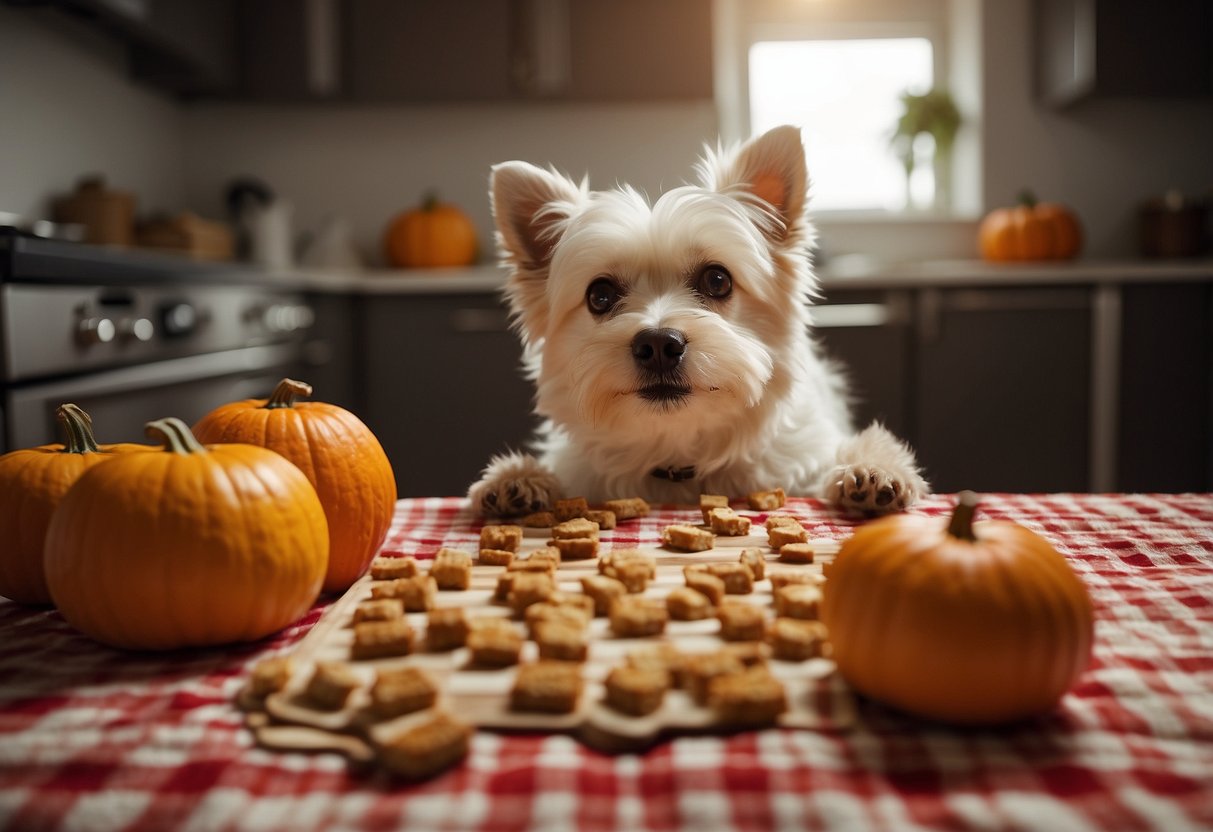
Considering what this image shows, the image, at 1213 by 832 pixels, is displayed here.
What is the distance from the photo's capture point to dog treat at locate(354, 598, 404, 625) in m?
0.90

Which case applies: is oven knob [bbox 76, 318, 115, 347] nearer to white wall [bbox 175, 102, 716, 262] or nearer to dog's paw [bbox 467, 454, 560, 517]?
dog's paw [bbox 467, 454, 560, 517]

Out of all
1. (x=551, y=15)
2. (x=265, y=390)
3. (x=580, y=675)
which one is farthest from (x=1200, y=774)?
(x=551, y=15)

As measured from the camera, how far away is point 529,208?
6.79 ft

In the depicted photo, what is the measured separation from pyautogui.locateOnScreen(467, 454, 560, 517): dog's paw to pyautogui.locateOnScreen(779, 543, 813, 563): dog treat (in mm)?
570

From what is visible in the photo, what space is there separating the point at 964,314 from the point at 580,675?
12.1ft

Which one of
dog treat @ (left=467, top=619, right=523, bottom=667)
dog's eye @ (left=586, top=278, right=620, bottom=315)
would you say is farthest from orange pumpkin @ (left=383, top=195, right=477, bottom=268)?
dog treat @ (left=467, top=619, right=523, bottom=667)

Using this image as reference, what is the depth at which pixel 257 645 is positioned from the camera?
0.91m

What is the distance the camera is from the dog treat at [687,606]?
901mm

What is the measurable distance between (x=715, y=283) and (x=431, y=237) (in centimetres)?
291

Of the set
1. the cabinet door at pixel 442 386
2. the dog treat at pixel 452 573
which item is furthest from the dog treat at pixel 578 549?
the cabinet door at pixel 442 386

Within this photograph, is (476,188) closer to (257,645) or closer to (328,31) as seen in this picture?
(328,31)

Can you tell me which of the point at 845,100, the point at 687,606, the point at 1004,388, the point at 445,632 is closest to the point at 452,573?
the point at 445,632

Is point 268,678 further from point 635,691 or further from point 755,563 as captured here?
point 755,563

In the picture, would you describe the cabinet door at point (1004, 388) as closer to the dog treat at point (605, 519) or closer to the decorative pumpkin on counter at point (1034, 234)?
the decorative pumpkin on counter at point (1034, 234)
